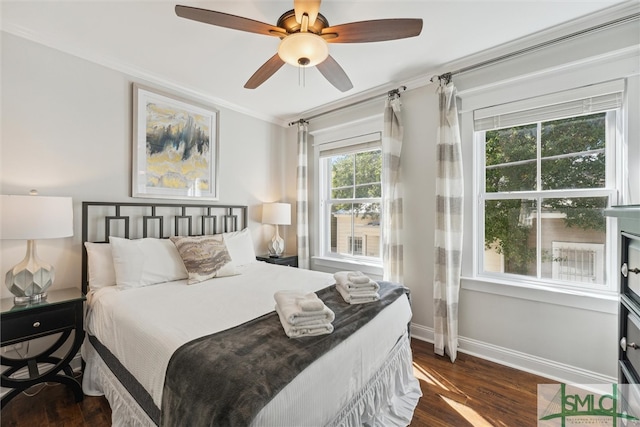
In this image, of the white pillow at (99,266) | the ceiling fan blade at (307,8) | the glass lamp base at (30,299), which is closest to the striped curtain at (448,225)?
the ceiling fan blade at (307,8)

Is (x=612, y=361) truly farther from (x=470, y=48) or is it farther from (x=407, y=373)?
(x=470, y=48)

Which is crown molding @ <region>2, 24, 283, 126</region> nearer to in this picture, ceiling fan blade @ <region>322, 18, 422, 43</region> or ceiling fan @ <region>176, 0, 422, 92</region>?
ceiling fan @ <region>176, 0, 422, 92</region>

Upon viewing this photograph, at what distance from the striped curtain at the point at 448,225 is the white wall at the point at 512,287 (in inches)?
5.4

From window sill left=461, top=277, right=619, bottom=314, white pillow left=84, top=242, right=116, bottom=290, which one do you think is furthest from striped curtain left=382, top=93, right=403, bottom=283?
white pillow left=84, top=242, right=116, bottom=290

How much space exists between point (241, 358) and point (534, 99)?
2800 mm

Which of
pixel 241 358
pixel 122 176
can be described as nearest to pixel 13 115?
pixel 122 176

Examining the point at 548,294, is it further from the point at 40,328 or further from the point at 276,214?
the point at 40,328

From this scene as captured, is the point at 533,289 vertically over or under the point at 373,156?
under

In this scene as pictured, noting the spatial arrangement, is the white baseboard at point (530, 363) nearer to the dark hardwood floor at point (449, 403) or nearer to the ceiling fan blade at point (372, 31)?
the dark hardwood floor at point (449, 403)

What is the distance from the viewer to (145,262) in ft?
7.21

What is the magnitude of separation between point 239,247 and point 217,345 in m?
1.88

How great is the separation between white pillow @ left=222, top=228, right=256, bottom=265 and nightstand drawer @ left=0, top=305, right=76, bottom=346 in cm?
129

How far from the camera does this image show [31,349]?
2.07 metres

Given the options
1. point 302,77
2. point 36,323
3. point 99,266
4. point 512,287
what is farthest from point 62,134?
point 512,287
